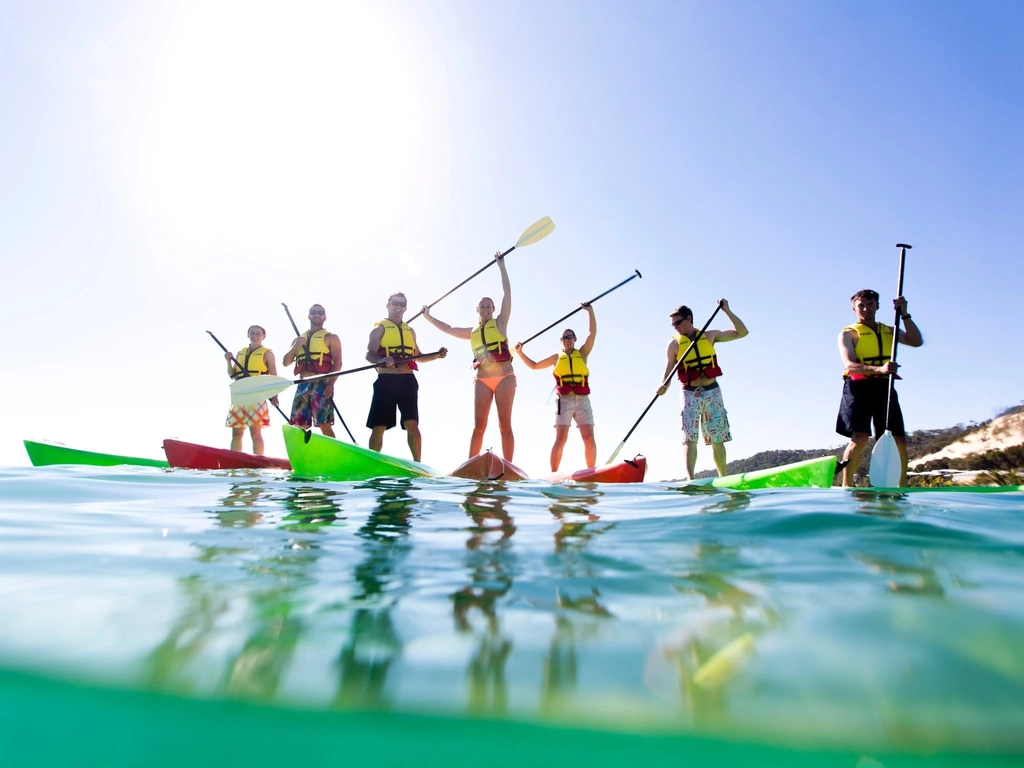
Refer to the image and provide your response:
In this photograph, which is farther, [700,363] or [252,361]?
[252,361]

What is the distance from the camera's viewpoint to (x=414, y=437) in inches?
270

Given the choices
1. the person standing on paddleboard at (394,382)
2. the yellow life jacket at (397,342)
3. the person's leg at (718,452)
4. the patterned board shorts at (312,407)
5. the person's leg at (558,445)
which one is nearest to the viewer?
the person's leg at (718,452)

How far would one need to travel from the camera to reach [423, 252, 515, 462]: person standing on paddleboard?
22.2ft

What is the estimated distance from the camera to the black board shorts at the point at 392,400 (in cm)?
685

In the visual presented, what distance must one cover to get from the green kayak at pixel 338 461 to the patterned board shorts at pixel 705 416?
8.67 ft

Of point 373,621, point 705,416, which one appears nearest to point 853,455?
point 705,416

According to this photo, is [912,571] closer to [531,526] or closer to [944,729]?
[944,729]

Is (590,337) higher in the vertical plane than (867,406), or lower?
higher

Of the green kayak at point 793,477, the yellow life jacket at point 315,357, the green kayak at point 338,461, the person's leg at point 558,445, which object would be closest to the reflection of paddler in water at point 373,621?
the green kayak at point 338,461

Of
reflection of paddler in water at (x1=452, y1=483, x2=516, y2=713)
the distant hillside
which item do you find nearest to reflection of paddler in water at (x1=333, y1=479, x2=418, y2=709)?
reflection of paddler in water at (x1=452, y1=483, x2=516, y2=713)

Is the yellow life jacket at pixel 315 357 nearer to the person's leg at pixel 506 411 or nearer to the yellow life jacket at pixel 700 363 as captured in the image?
the person's leg at pixel 506 411

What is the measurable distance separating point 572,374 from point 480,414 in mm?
1317

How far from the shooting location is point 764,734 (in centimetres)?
77

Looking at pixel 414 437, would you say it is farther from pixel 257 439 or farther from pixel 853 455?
pixel 853 455
